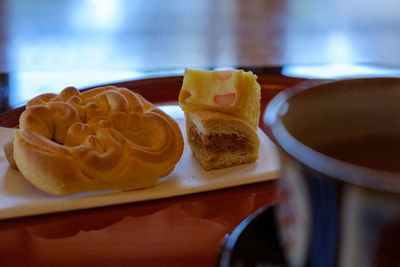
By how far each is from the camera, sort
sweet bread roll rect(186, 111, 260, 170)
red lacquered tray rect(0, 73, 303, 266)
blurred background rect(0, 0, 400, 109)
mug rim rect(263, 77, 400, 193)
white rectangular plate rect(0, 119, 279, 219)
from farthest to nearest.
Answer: blurred background rect(0, 0, 400, 109) < sweet bread roll rect(186, 111, 260, 170) < white rectangular plate rect(0, 119, 279, 219) < red lacquered tray rect(0, 73, 303, 266) < mug rim rect(263, 77, 400, 193)

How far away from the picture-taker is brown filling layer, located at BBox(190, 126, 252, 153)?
2.93 ft

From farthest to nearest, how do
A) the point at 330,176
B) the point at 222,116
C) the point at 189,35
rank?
the point at 189,35, the point at 222,116, the point at 330,176

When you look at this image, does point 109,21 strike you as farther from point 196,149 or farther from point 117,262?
point 117,262

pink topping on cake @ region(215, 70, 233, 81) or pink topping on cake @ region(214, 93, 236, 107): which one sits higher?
pink topping on cake @ region(215, 70, 233, 81)

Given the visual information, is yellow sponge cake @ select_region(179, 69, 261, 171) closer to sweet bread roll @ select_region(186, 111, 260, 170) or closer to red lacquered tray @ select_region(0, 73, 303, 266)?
sweet bread roll @ select_region(186, 111, 260, 170)

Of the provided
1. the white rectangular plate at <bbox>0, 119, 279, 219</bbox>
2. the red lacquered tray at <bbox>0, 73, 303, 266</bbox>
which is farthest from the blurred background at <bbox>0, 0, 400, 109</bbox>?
the red lacquered tray at <bbox>0, 73, 303, 266</bbox>

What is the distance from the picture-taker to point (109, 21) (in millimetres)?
3209

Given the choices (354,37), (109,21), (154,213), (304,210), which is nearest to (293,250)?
(304,210)

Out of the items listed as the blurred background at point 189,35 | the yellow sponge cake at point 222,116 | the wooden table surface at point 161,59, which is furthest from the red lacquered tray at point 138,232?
the blurred background at point 189,35

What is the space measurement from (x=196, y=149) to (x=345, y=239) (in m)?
0.65

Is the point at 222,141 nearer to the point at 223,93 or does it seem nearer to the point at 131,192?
the point at 223,93

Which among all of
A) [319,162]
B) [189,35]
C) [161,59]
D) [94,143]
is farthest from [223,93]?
[189,35]

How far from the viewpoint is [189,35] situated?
2.88m

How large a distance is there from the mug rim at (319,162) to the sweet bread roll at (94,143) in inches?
18.7
